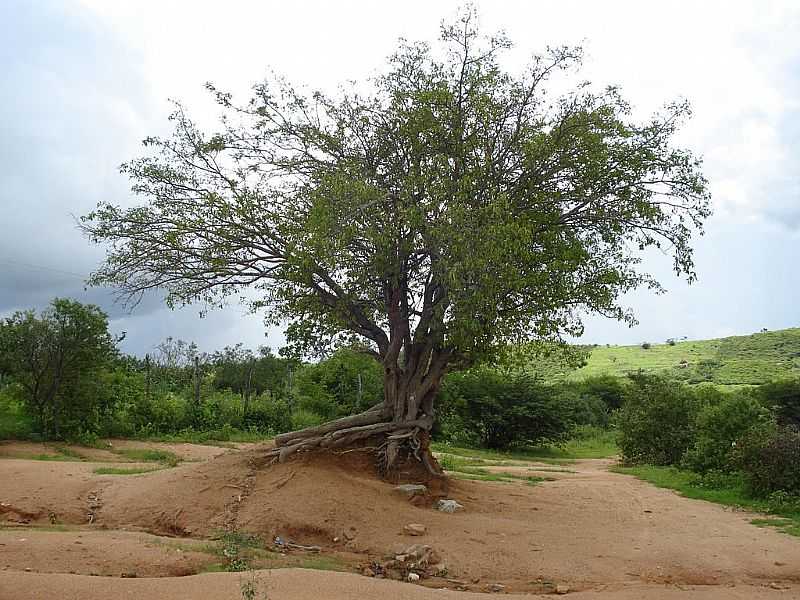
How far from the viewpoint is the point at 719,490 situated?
16.9 metres

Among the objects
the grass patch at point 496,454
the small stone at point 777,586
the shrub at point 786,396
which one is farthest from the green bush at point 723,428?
the shrub at point 786,396

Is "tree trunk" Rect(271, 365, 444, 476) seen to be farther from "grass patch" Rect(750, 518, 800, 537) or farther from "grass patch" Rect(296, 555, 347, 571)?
"grass patch" Rect(750, 518, 800, 537)

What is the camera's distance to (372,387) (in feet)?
111

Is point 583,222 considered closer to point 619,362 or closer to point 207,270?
point 207,270

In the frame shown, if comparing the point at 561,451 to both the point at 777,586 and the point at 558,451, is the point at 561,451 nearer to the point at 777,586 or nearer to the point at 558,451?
the point at 558,451

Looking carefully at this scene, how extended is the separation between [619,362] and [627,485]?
51.9 m

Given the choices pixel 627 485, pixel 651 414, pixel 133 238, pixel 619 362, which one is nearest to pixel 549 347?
pixel 627 485

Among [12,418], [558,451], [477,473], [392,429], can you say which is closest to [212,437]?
[12,418]

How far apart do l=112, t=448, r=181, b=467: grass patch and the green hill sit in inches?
1678

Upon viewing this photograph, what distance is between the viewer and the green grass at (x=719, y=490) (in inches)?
500

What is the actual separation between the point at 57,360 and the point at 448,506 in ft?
46.3

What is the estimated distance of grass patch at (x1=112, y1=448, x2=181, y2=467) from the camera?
18.6 m

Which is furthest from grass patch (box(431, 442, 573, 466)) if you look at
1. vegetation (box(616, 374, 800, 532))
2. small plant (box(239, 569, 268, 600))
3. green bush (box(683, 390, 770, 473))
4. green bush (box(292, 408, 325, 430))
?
small plant (box(239, 569, 268, 600))

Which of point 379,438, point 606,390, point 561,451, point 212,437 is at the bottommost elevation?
point 561,451
